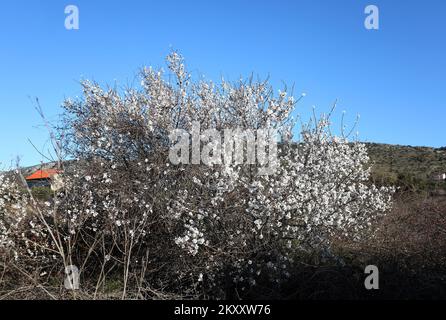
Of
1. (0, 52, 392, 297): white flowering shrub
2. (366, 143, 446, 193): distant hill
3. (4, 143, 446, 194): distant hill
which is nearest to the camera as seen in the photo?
(0, 52, 392, 297): white flowering shrub

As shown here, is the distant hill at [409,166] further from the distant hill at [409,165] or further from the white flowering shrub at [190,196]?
the white flowering shrub at [190,196]

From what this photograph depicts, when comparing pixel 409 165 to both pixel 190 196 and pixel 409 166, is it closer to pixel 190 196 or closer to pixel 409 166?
pixel 409 166

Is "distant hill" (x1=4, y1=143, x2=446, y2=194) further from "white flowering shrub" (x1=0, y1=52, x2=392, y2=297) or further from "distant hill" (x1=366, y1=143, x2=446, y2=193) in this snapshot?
"white flowering shrub" (x1=0, y1=52, x2=392, y2=297)

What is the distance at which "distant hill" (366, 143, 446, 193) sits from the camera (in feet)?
73.6

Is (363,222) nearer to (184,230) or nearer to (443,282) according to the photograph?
(443,282)

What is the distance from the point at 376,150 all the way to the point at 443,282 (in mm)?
32520

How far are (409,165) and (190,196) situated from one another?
27.8 meters

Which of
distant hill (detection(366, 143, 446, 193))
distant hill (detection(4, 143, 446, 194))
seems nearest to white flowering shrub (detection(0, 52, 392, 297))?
distant hill (detection(4, 143, 446, 194))

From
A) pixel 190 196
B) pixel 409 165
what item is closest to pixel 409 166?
pixel 409 165

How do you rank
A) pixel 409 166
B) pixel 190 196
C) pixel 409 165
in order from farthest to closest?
1. pixel 409 165
2. pixel 409 166
3. pixel 190 196

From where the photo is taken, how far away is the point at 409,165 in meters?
32.9

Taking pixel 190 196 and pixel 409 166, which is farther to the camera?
pixel 409 166

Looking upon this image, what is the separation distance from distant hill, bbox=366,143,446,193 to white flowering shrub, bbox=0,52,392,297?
39.8 ft

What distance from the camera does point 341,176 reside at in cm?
1045
